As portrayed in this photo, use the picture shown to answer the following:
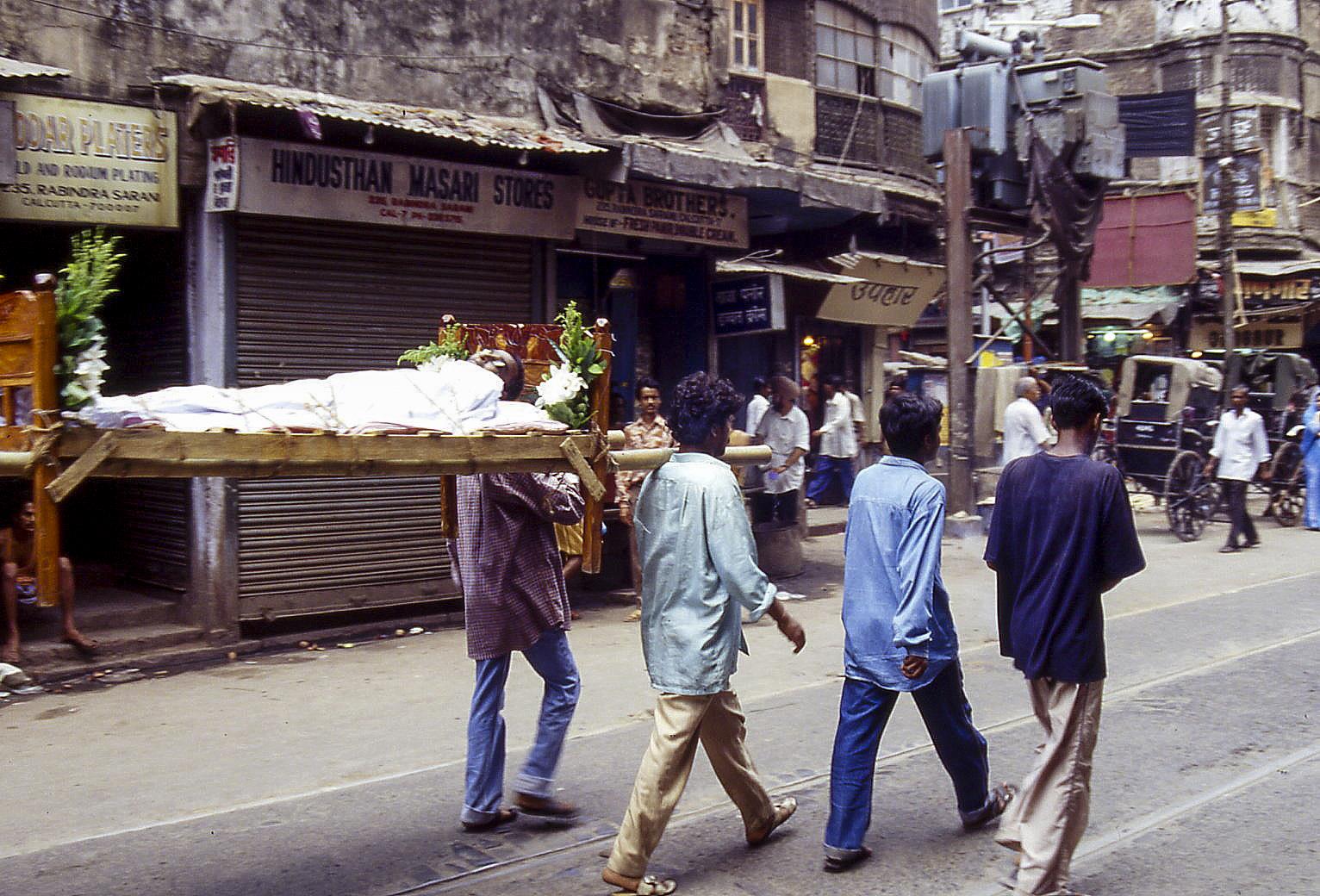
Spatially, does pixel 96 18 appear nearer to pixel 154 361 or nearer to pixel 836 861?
pixel 154 361

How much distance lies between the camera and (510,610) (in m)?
4.73

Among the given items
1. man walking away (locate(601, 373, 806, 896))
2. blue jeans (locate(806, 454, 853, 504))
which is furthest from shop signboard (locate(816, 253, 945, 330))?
man walking away (locate(601, 373, 806, 896))

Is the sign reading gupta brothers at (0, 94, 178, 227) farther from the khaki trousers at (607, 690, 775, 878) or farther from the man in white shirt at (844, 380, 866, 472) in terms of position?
the man in white shirt at (844, 380, 866, 472)

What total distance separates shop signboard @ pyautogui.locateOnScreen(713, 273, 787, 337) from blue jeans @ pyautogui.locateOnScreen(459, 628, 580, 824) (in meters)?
7.72

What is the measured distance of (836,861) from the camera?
431 centimetres

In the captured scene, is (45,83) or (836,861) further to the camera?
(45,83)

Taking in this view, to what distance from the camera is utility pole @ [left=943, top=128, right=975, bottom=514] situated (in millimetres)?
14344

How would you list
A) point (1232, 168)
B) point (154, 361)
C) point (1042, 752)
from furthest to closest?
point (1232, 168)
point (154, 361)
point (1042, 752)

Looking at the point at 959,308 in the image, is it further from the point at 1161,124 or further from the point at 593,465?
the point at 593,465

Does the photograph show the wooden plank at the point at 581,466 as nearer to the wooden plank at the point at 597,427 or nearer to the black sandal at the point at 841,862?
the wooden plank at the point at 597,427

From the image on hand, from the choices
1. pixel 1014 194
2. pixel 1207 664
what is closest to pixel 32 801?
pixel 1207 664

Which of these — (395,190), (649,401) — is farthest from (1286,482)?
(395,190)

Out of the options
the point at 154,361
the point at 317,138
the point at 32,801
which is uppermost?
the point at 317,138

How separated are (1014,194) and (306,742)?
452 inches
